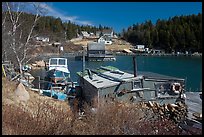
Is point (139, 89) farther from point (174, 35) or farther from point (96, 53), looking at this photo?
point (174, 35)

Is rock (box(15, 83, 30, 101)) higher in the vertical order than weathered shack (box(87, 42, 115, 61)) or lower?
lower

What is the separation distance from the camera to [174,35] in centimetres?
10106

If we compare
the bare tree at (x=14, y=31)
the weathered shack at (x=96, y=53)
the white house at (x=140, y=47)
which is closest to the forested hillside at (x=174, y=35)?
the white house at (x=140, y=47)

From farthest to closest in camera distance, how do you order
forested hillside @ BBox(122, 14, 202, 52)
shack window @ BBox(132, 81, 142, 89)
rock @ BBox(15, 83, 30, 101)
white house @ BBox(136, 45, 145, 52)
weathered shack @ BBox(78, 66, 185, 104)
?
white house @ BBox(136, 45, 145, 52) → forested hillside @ BBox(122, 14, 202, 52) → shack window @ BBox(132, 81, 142, 89) → weathered shack @ BBox(78, 66, 185, 104) → rock @ BBox(15, 83, 30, 101)

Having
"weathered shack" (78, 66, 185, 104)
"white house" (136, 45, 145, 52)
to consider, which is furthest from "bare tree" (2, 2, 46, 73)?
"white house" (136, 45, 145, 52)

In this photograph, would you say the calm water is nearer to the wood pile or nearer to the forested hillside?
the wood pile

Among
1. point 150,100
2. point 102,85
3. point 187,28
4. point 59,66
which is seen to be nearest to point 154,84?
point 150,100

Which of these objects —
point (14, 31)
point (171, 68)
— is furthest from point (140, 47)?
point (14, 31)

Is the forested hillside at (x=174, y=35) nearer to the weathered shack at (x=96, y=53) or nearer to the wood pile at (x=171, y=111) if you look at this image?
the weathered shack at (x=96, y=53)

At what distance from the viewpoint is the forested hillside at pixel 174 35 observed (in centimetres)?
9650

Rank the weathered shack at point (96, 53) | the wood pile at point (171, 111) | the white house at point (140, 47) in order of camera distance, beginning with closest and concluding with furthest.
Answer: the wood pile at point (171, 111) < the weathered shack at point (96, 53) < the white house at point (140, 47)

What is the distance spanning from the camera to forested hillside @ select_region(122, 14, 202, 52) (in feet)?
317

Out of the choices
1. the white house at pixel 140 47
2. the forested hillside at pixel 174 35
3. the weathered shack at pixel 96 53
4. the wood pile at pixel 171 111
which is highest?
the forested hillside at pixel 174 35

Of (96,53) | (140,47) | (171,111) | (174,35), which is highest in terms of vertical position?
(174,35)
